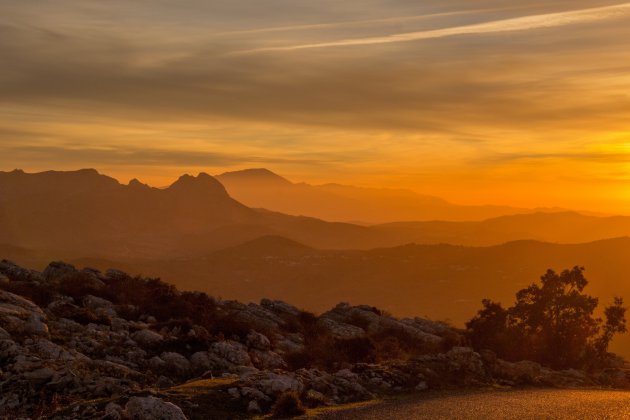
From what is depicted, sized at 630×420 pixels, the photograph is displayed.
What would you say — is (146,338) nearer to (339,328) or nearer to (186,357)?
(186,357)

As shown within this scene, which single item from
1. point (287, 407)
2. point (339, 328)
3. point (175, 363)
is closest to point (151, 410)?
point (287, 407)

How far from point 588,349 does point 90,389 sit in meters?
36.7

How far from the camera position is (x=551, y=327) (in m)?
49.0

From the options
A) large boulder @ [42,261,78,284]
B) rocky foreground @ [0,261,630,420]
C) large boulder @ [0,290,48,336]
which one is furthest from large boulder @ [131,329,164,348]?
large boulder @ [42,261,78,284]

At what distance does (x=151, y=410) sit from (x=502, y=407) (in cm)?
1545

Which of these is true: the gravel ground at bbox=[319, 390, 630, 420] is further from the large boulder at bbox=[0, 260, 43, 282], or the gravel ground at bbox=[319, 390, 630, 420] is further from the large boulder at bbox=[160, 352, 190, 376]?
the large boulder at bbox=[0, 260, 43, 282]

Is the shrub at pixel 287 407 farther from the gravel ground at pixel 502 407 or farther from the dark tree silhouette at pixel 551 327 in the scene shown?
the dark tree silhouette at pixel 551 327

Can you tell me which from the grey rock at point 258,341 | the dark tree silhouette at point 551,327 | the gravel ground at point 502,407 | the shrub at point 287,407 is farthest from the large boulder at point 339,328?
the shrub at point 287,407

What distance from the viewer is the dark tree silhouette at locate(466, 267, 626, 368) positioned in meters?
46.6

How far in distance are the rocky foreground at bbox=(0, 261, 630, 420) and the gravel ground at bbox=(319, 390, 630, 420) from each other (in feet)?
7.76

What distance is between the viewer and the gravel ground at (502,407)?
25.6 metres

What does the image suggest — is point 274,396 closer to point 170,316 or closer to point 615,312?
point 170,316

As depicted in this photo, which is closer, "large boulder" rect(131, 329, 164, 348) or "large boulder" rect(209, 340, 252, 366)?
"large boulder" rect(131, 329, 164, 348)

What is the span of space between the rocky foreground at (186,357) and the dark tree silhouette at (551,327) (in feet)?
8.64
